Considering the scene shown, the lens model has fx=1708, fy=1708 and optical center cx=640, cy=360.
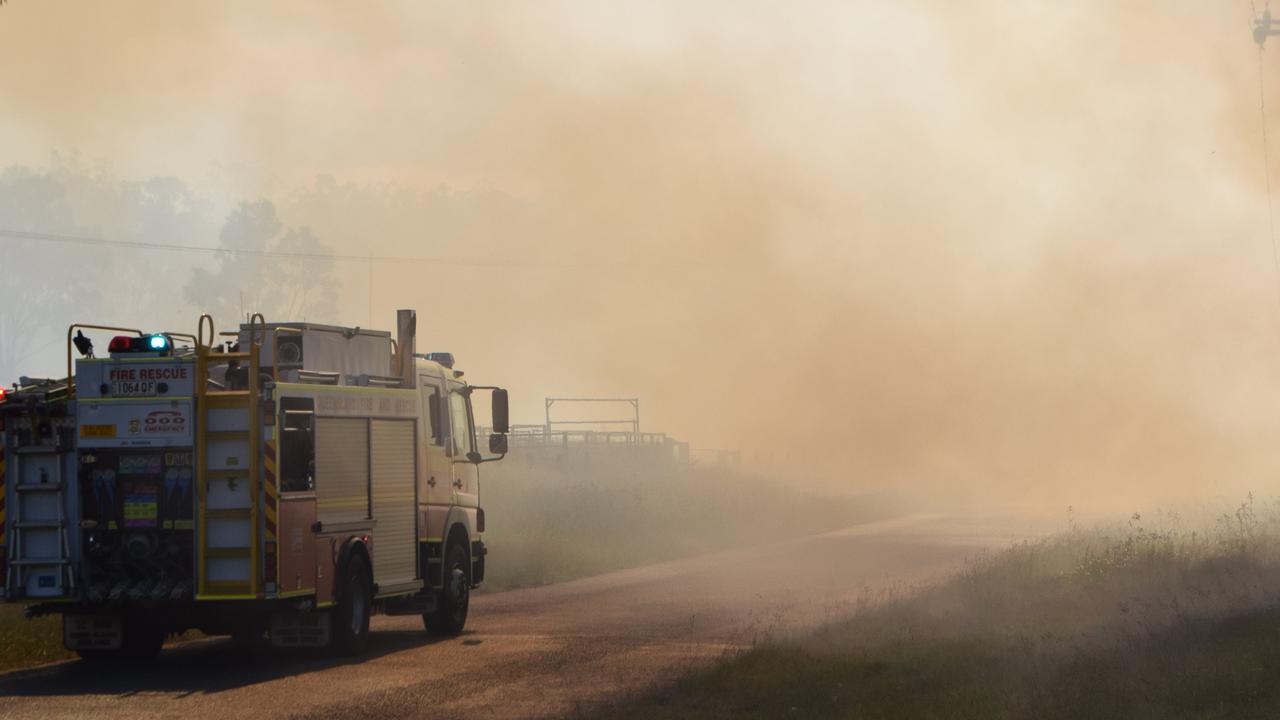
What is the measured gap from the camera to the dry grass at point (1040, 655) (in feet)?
44.6

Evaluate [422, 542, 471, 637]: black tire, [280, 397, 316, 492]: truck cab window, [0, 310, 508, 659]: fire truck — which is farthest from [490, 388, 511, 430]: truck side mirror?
[280, 397, 316, 492]: truck cab window

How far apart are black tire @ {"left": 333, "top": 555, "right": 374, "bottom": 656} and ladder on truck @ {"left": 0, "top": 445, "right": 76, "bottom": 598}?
2.91 meters

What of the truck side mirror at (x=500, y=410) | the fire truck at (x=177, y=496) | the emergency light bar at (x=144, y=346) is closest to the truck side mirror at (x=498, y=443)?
the truck side mirror at (x=500, y=410)

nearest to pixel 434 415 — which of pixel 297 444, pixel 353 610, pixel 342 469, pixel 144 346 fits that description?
pixel 342 469

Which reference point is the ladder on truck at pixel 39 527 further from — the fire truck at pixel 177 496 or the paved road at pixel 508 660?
the paved road at pixel 508 660

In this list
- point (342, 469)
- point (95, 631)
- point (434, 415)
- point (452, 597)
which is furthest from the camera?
→ point (434, 415)

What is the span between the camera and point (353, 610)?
763 inches

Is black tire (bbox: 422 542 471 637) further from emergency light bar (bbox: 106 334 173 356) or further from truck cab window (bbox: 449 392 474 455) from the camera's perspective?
emergency light bar (bbox: 106 334 173 356)

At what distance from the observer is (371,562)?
65.3ft

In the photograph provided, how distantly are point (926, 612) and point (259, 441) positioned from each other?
8317mm

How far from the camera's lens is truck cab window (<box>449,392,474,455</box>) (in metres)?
23.0

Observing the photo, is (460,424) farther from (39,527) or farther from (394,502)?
(39,527)

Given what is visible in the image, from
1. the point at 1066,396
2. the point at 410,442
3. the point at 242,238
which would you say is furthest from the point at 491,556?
the point at 242,238

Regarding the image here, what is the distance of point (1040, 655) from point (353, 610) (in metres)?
7.77
